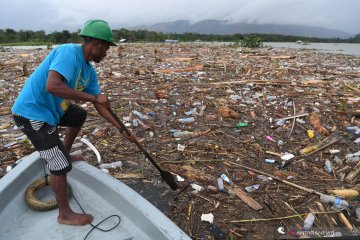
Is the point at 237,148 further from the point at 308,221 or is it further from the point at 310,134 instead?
the point at 308,221

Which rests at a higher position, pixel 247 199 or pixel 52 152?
pixel 52 152

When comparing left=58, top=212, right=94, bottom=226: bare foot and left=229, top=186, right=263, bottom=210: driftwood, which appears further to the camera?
left=229, top=186, right=263, bottom=210: driftwood

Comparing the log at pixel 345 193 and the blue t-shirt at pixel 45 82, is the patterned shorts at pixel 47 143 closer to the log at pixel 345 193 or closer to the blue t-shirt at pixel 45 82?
the blue t-shirt at pixel 45 82

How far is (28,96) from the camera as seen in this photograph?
264cm

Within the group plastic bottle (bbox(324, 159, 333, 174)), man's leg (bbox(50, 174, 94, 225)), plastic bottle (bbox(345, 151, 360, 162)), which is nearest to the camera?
man's leg (bbox(50, 174, 94, 225))

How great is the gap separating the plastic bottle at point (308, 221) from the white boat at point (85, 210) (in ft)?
4.81

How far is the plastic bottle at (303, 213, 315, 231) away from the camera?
3.13 metres

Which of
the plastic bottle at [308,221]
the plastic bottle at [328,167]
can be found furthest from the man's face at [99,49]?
the plastic bottle at [328,167]

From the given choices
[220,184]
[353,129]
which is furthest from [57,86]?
[353,129]

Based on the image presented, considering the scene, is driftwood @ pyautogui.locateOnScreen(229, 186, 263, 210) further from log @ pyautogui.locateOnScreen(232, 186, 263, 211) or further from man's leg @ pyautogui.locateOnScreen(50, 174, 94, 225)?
man's leg @ pyautogui.locateOnScreen(50, 174, 94, 225)

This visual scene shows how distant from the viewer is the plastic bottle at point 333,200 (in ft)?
11.1

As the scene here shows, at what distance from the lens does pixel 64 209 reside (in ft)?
9.27

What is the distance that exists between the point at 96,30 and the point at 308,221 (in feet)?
8.63

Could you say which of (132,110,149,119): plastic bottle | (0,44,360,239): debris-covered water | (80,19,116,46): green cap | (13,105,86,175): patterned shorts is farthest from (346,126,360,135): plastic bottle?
(13,105,86,175): patterned shorts
